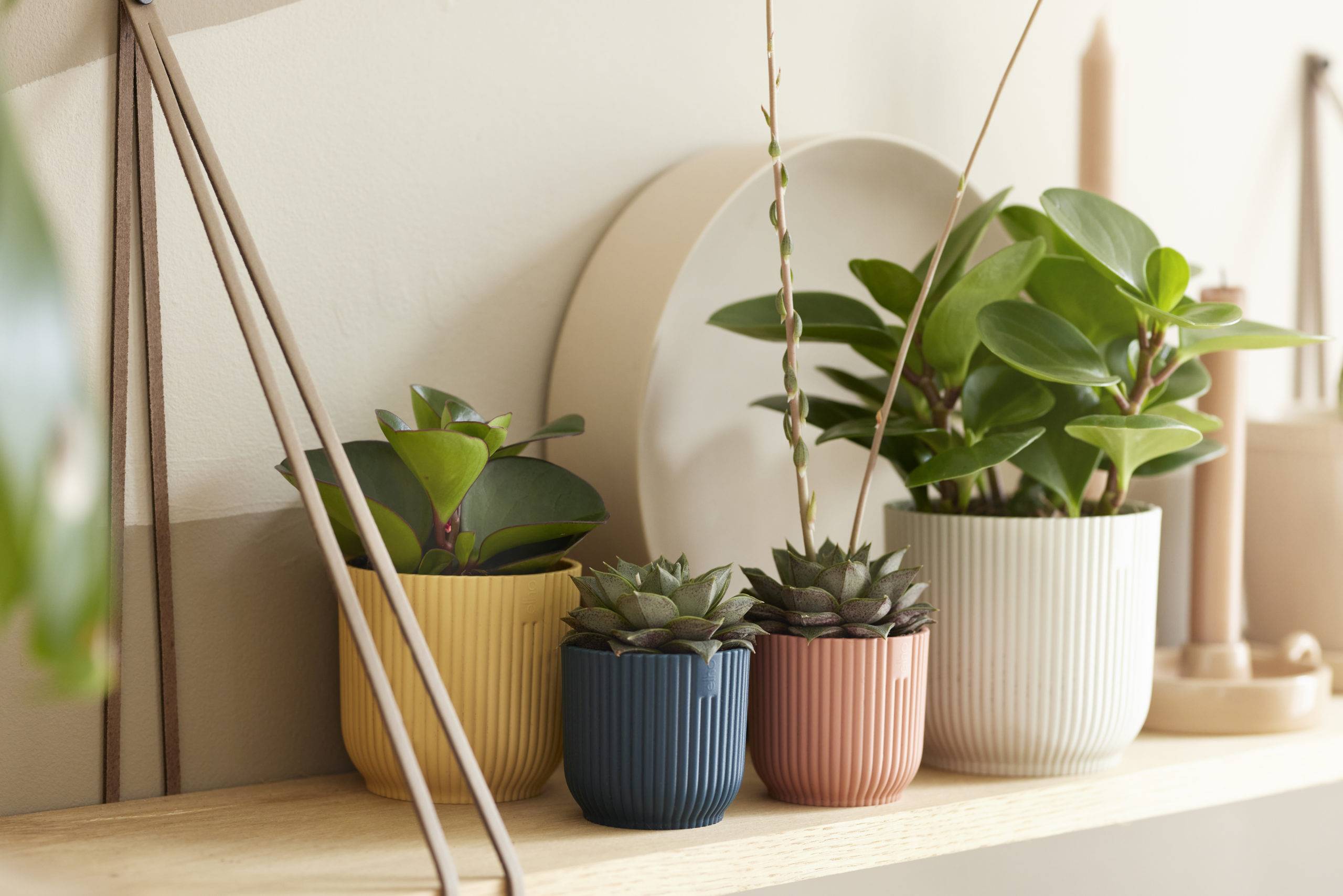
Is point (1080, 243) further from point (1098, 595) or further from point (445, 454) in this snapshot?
point (445, 454)

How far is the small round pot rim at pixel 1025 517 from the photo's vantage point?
1.77ft

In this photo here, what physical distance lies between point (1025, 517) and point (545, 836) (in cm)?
26

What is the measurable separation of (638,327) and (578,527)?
113mm

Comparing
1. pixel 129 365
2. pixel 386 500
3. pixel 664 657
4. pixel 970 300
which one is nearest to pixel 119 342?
pixel 129 365

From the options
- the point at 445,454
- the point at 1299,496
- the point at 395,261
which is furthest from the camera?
the point at 1299,496

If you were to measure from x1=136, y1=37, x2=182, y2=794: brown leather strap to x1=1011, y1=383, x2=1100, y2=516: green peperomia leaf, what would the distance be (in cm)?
37

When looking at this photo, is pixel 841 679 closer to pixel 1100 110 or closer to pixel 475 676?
pixel 475 676

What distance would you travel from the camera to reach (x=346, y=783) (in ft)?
1.77

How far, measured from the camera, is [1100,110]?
0.74 metres

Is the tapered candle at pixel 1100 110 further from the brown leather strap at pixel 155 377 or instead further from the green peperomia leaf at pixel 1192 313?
the brown leather strap at pixel 155 377

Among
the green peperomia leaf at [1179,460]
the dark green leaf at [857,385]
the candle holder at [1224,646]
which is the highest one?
the dark green leaf at [857,385]

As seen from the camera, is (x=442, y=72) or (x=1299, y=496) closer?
(x=442, y=72)

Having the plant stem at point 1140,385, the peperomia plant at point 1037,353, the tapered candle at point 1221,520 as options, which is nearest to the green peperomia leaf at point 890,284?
the peperomia plant at point 1037,353

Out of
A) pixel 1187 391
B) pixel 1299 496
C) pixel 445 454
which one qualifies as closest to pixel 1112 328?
pixel 1187 391
